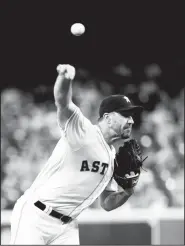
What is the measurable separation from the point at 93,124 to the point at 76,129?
5.83 m

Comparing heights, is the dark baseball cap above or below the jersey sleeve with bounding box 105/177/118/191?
above

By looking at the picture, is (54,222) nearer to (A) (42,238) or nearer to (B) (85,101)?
(A) (42,238)

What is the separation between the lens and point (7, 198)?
301 inches

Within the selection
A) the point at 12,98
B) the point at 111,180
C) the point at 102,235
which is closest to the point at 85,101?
the point at 12,98

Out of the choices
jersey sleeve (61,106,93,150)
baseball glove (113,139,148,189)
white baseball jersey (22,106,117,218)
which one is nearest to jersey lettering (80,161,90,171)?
white baseball jersey (22,106,117,218)

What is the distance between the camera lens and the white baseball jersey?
2.79 m

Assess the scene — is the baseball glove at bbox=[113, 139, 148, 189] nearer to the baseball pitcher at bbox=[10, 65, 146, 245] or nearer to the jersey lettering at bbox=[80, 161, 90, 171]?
the baseball pitcher at bbox=[10, 65, 146, 245]

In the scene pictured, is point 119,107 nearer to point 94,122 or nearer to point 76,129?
point 76,129

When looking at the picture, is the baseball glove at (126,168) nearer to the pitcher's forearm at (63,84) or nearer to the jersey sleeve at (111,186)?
the jersey sleeve at (111,186)

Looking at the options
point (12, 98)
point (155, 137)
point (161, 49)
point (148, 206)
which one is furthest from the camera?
point (161, 49)

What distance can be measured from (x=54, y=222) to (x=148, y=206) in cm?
500

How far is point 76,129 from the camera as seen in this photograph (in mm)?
2754

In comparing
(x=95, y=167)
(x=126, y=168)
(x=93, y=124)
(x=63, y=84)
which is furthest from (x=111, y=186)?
(x=93, y=124)

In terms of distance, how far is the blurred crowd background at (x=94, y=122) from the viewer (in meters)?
7.66
